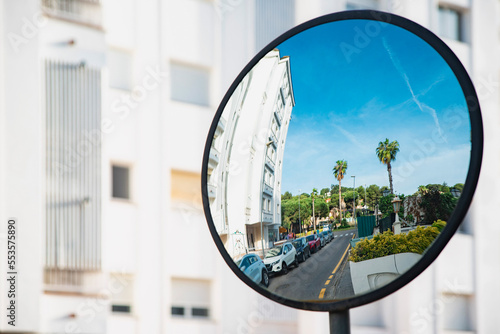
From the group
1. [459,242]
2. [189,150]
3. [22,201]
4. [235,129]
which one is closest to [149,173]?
[189,150]

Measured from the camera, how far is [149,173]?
13.3 ft

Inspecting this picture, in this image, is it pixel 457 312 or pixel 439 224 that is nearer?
pixel 439 224

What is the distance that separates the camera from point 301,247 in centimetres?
34

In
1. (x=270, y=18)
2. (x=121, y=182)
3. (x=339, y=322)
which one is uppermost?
(x=270, y=18)

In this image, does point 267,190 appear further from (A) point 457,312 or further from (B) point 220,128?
(A) point 457,312

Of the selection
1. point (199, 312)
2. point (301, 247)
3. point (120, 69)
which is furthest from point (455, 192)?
point (199, 312)

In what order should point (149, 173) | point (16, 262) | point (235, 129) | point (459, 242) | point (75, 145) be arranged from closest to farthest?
point (235, 129) < point (16, 262) < point (75, 145) < point (149, 173) < point (459, 242)

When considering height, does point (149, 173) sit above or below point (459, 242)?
above

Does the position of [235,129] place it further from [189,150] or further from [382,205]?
[189,150]

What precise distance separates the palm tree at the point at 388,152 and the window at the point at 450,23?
4.93 m

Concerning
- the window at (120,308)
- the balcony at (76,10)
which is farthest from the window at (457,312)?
the balcony at (76,10)

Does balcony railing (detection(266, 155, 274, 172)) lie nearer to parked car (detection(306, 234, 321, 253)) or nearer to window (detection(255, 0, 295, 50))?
parked car (detection(306, 234, 321, 253))

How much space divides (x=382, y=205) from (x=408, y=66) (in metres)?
0.08

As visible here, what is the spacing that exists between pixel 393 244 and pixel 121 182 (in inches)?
153
